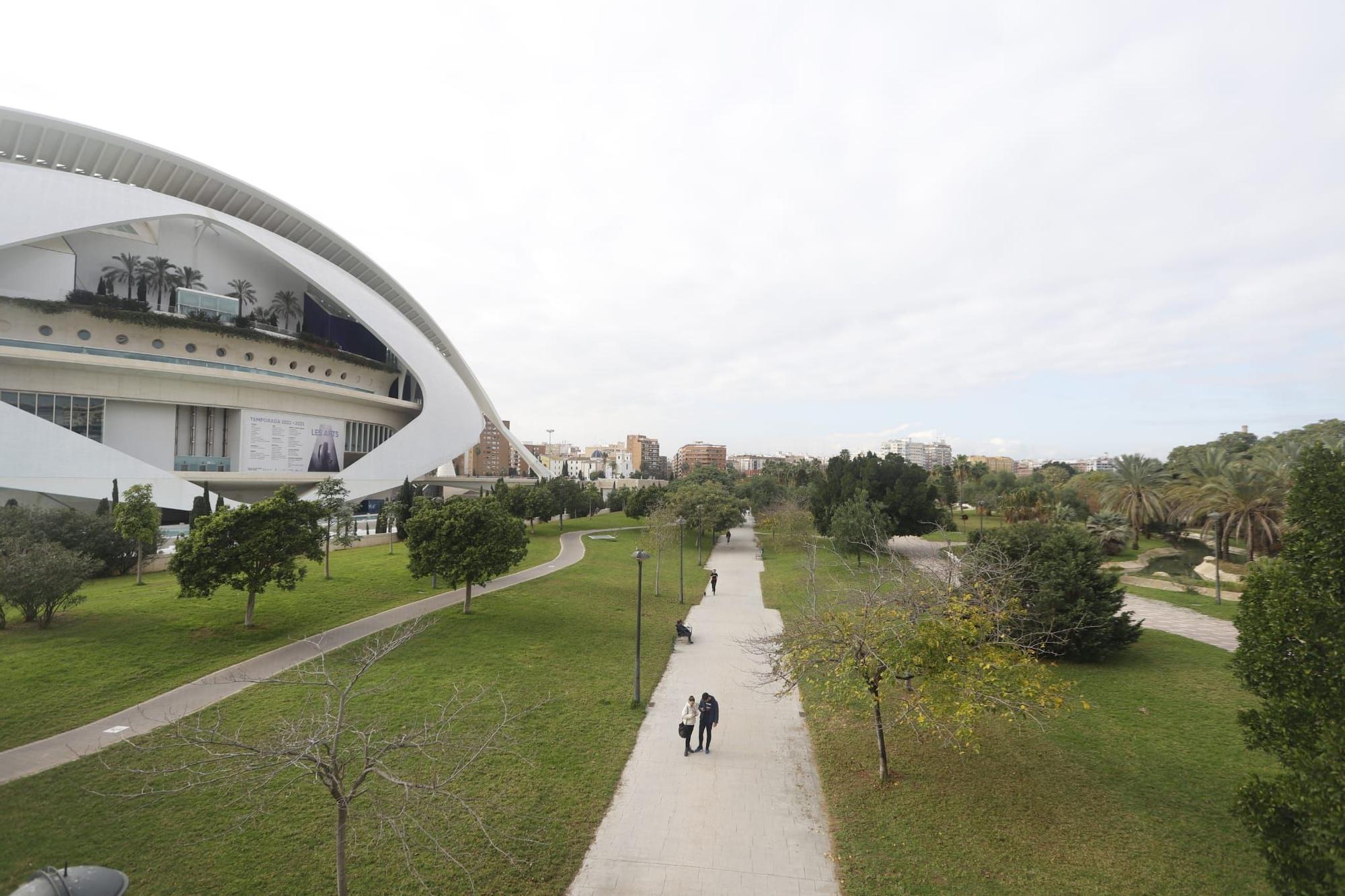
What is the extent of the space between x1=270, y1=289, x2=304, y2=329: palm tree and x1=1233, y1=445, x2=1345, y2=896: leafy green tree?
52.0 m

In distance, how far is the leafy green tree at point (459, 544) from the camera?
53.5ft

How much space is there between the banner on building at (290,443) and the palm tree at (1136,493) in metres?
54.3

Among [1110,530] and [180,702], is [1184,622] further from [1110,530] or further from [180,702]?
[180,702]

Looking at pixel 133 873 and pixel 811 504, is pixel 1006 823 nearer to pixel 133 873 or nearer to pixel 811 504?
pixel 133 873

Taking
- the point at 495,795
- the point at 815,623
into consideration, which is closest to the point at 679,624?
the point at 815,623

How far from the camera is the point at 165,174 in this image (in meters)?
37.7

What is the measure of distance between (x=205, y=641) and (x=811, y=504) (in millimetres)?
32791

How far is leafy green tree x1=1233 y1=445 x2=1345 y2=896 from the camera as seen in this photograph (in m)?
4.55

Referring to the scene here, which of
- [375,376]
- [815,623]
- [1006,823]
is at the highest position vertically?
[375,376]

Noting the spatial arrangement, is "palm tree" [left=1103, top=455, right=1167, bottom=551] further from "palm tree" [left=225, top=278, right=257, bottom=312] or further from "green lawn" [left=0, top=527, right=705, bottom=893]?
"palm tree" [left=225, top=278, right=257, bottom=312]

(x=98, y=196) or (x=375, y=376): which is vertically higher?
(x=98, y=196)

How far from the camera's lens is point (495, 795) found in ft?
25.5

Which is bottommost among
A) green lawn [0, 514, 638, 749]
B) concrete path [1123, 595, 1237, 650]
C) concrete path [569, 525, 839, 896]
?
concrete path [569, 525, 839, 896]

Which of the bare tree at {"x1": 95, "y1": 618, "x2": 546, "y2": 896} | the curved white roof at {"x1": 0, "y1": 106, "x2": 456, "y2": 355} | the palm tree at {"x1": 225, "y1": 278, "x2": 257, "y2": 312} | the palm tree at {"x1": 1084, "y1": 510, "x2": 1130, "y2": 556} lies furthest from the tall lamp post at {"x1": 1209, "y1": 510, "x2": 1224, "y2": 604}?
the curved white roof at {"x1": 0, "y1": 106, "x2": 456, "y2": 355}
